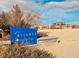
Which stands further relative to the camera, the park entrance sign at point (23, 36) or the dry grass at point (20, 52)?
the park entrance sign at point (23, 36)

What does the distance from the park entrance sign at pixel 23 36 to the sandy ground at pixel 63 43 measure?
0.49ft

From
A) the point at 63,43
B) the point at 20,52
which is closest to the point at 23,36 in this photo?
the point at 20,52

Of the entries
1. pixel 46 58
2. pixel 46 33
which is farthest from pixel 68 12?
pixel 46 58

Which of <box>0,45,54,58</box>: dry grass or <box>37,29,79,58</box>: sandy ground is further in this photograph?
<box>37,29,79,58</box>: sandy ground

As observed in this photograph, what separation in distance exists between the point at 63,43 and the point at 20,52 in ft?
2.52

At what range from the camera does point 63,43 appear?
4.59 meters

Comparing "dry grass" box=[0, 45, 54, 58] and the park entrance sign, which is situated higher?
the park entrance sign

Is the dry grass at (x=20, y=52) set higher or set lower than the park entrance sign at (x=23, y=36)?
lower

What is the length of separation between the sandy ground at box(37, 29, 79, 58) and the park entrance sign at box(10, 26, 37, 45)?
148 millimetres

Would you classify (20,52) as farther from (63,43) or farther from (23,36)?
(63,43)

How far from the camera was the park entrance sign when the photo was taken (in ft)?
14.7

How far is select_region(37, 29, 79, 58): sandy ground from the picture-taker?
4.53m

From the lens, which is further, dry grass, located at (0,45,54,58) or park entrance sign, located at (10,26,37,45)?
park entrance sign, located at (10,26,37,45)

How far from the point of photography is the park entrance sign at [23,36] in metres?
4.49
